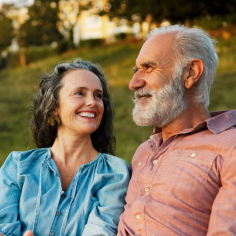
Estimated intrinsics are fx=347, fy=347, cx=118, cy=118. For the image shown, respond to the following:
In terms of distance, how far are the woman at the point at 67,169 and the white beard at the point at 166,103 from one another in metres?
0.47

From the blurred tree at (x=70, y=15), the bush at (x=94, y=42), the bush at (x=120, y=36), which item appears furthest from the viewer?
the bush at (x=94, y=42)

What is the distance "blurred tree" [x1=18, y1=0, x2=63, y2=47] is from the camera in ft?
81.8

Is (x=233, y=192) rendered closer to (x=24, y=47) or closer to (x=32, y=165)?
(x=32, y=165)

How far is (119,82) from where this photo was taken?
13.4 metres

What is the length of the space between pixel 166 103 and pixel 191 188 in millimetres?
658

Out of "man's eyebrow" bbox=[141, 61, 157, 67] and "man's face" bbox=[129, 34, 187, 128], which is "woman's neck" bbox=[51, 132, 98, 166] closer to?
"man's face" bbox=[129, 34, 187, 128]

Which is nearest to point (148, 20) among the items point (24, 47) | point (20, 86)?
point (20, 86)

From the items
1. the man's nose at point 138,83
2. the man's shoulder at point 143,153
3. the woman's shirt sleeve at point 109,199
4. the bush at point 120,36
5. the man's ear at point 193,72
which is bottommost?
the bush at point 120,36

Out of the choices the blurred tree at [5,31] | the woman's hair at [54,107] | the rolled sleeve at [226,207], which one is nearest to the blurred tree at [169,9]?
the blurred tree at [5,31]

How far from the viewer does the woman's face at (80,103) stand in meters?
2.69

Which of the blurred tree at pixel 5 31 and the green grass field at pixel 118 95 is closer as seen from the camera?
the green grass field at pixel 118 95

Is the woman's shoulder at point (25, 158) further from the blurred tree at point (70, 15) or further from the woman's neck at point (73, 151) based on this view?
the blurred tree at point (70, 15)

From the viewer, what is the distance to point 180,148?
2.29 m

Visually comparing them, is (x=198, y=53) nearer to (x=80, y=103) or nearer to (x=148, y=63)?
(x=148, y=63)
